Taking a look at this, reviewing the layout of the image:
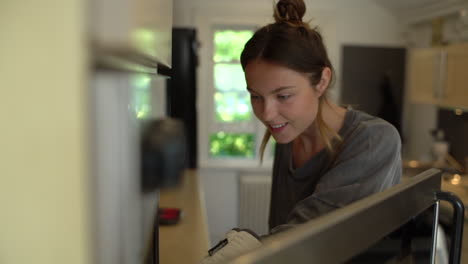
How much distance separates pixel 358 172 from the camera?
579 millimetres

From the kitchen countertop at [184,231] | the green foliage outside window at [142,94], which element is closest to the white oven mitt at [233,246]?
the kitchen countertop at [184,231]

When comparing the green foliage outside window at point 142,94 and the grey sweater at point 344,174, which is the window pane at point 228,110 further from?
the green foliage outside window at point 142,94

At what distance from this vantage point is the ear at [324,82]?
717 millimetres

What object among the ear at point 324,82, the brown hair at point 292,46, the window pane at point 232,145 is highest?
the brown hair at point 292,46

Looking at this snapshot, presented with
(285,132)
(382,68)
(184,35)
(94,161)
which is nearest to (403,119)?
(382,68)

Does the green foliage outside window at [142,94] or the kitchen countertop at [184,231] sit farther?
the kitchen countertop at [184,231]

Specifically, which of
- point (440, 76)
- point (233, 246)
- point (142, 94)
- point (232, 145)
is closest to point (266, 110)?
point (233, 246)

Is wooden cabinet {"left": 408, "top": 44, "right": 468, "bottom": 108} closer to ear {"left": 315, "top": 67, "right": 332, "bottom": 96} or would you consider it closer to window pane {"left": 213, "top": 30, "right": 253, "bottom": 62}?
window pane {"left": 213, "top": 30, "right": 253, "bottom": 62}

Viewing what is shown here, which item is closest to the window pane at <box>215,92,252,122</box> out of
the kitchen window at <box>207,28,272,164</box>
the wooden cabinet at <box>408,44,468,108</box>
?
the kitchen window at <box>207,28,272,164</box>

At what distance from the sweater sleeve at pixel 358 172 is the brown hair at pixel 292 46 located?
1.9 inches

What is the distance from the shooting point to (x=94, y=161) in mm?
161

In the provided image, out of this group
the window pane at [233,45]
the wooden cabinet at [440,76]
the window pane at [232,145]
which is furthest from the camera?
the window pane at [232,145]

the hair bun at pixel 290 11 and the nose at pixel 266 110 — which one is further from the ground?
the hair bun at pixel 290 11

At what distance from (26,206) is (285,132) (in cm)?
56
